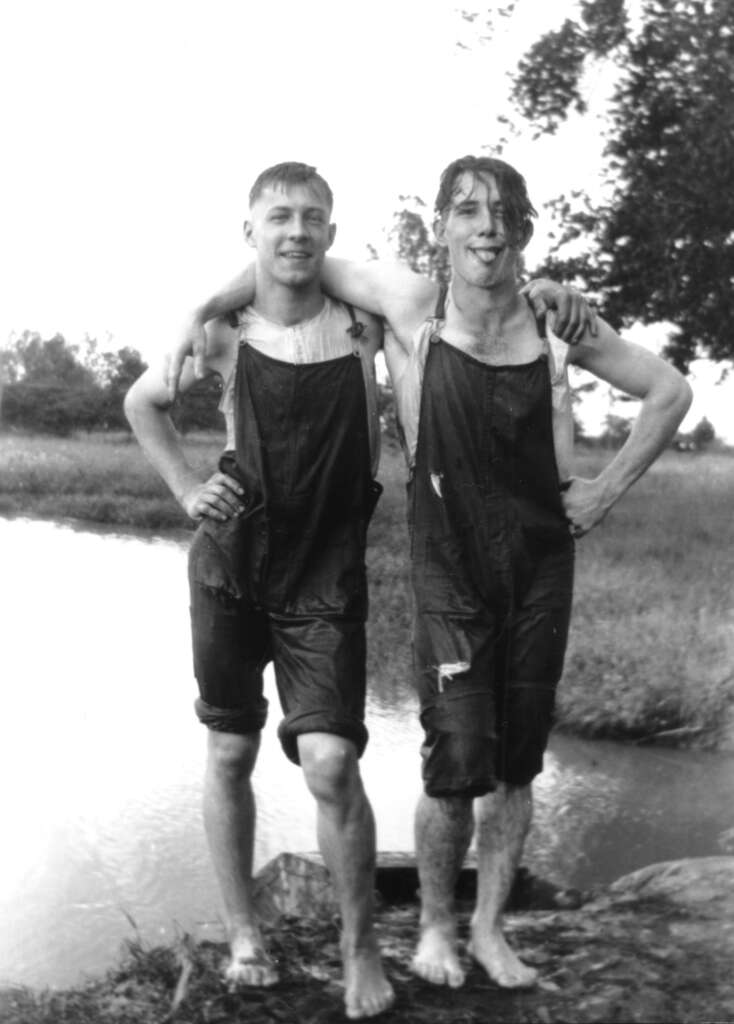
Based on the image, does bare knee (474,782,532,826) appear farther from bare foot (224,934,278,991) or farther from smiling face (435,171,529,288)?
smiling face (435,171,529,288)

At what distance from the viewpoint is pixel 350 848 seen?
370 cm

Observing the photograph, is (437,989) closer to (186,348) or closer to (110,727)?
(186,348)

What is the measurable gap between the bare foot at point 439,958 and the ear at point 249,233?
1.81 m

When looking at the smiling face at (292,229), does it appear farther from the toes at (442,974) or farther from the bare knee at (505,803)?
the toes at (442,974)

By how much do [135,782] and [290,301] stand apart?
3680 mm

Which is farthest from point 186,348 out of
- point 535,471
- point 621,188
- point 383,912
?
point 621,188

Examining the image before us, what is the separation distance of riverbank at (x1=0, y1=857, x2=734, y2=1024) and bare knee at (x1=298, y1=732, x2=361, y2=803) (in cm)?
60

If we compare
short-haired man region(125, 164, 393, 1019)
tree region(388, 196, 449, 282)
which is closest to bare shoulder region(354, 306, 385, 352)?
short-haired man region(125, 164, 393, 1019)

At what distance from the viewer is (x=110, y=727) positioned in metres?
7.59

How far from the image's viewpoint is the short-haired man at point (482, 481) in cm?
377

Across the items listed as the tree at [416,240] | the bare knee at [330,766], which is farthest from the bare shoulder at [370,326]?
the tree at [416,240]

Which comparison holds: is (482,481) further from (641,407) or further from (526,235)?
(526,235)

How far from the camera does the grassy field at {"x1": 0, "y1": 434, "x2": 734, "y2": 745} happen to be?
804cm

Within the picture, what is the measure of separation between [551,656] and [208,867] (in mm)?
2778
